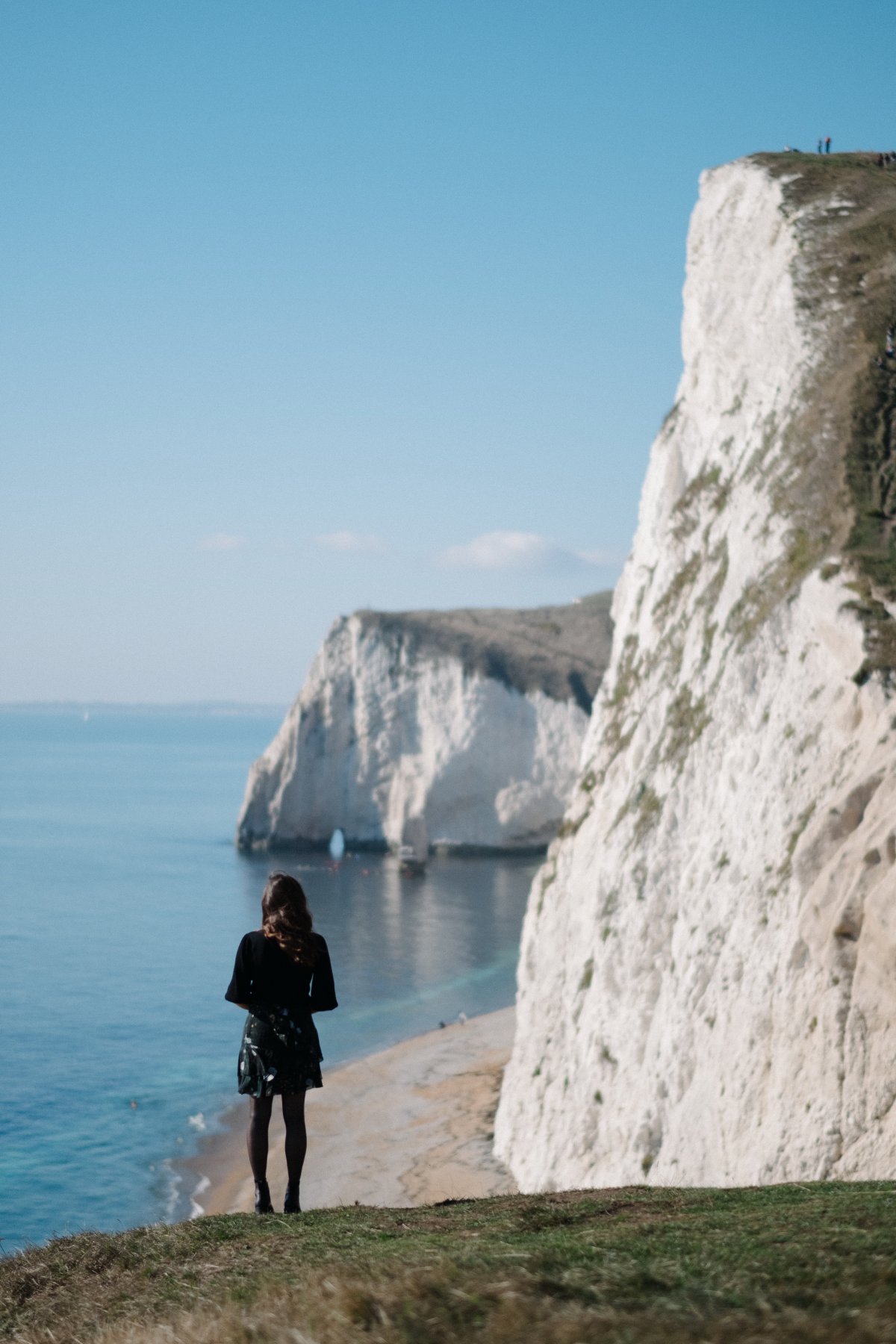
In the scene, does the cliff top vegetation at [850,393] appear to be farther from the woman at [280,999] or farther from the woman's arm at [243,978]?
the woman's arm at [243,978]

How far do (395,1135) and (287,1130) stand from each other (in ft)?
87.7

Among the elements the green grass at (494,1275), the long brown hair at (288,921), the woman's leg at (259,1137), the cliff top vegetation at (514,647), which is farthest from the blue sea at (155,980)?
the cliff top vegetation at (514,647)

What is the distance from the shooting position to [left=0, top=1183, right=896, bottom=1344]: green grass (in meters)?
5.47

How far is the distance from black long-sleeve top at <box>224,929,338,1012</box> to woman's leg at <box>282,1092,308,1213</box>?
0.74 metres

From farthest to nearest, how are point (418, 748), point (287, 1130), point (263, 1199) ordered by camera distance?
1. point (418, 748)
2. point (263, 1199)
3. point (287, 1130)

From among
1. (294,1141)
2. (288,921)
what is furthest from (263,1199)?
(288,921)

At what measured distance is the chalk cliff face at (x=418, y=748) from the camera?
317 feet

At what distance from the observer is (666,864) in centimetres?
2359

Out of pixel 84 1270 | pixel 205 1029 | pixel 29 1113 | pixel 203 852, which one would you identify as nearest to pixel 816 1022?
pixel 84 1270

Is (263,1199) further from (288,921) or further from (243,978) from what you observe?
(288,921)

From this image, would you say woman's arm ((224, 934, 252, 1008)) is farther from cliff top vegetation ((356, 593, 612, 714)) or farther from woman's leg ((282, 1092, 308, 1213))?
cliff top vegetation ((356, 593, 612, 714))

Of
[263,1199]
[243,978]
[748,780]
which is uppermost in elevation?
[748,780]

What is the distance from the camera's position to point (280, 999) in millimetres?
9602

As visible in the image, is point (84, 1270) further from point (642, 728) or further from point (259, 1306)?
point (642, 728)
